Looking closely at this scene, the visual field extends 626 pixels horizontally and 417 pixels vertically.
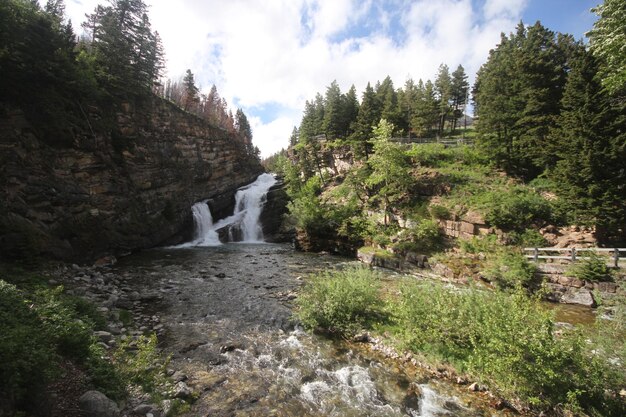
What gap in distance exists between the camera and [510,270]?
57.7 ft

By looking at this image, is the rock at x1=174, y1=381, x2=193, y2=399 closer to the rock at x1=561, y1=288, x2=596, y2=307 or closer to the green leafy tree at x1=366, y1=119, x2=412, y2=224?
the rock at x1=561, y1=288, x2=596, y2=307

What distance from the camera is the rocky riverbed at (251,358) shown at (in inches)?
294

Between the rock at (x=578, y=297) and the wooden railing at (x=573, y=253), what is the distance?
1911 millimetres

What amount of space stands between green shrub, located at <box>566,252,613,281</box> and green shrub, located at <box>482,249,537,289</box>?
195 cm

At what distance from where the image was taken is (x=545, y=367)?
6.69 meters

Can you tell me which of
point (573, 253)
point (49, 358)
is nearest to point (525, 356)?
point (49, 358)

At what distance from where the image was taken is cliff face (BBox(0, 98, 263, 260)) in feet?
53.8

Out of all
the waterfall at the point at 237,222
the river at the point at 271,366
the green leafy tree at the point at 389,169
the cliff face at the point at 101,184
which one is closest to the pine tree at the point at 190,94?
the cliff face at the point at 101,184

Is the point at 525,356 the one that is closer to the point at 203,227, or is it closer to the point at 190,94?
the point at 203,227

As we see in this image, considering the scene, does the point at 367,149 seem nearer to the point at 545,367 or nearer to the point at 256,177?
the point at 256,177

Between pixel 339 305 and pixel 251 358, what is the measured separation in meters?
3.84

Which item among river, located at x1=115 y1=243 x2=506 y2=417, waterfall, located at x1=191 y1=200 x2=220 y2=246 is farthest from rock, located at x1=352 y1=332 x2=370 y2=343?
waterfall, located at x1=191 y1=200 x2=220 y2=246

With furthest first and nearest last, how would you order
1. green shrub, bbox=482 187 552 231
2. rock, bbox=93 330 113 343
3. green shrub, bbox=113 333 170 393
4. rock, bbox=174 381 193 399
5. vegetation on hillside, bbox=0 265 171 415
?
green shrub, bbox=482 187 552 231, rock, bbox=93 330 113 343, rock, bbox=174 381 193 399, green shrub, bbox=113 333 170 393, vegetation on hillside, bbox=0 265 171 415

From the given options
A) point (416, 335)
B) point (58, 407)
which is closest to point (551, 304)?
point (416, 335)
